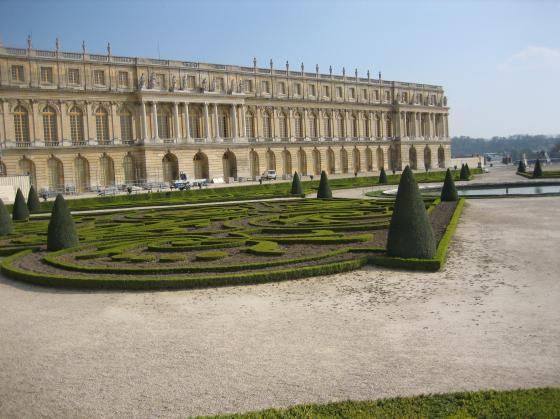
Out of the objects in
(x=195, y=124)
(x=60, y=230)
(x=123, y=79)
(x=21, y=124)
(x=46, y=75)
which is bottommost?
(x=60, y=230)

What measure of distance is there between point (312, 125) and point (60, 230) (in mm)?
56345

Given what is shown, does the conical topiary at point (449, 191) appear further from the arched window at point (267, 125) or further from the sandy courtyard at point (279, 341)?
the arched window at point (267, 125)

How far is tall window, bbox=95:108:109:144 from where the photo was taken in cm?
5269

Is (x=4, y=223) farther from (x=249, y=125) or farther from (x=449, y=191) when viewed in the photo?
(x=249, y=125)

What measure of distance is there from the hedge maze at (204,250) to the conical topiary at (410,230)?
0.46m

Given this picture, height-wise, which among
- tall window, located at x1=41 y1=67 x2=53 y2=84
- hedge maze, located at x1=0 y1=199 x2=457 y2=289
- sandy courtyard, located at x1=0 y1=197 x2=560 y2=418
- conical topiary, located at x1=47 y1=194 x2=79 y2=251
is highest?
tall window, located at x1=41 y1=67 x2=53 y2=84

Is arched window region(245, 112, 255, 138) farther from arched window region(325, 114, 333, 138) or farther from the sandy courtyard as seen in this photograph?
the sandy courtyard

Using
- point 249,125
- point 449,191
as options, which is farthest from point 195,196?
point 249,125

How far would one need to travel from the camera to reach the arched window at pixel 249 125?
2527 inches

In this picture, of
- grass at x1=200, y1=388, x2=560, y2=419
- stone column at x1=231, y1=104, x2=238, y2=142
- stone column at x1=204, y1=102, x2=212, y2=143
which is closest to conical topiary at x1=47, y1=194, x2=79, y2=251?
grass at x1=200, y1=388, x2=560, y2=419

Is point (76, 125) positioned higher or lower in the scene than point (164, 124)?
lower

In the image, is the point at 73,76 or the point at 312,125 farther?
the point at 312,125

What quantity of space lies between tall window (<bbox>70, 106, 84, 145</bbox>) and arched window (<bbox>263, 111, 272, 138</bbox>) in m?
21.6

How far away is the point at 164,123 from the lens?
56719 millimetres
